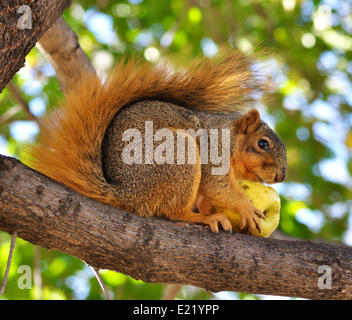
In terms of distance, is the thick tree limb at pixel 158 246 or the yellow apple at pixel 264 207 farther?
the yellow apple at pixel 264 207

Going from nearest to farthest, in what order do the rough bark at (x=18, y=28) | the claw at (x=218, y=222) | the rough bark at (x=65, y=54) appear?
the rough bark at (x=18, y=28) → the claw at (x=218, y=222) → the rough bark at (x=65, y=54)

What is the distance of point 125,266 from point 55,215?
12.3 inches

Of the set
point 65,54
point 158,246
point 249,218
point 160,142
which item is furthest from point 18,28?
point 249,218

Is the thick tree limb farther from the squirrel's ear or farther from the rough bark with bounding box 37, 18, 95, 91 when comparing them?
the rough bark with bounding box 37, 18, 95, 91

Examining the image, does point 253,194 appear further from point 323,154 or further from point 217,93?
point 323,154

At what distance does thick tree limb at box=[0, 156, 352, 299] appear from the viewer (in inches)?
64.4

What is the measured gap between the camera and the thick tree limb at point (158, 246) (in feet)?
5.37

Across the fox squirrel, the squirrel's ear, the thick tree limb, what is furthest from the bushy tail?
the thick tree limb

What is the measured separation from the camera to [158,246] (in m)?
1.73

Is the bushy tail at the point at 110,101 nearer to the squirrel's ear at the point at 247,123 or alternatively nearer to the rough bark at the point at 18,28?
the squirrel's ear at the point at 247,123

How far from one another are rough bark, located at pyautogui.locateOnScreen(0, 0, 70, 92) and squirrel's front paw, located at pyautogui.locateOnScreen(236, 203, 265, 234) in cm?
109

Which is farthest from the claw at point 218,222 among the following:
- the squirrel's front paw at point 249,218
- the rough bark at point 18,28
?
the rough bark at point 18,28

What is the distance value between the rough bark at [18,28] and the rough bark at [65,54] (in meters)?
0.83

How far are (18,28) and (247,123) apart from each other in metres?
1.22
